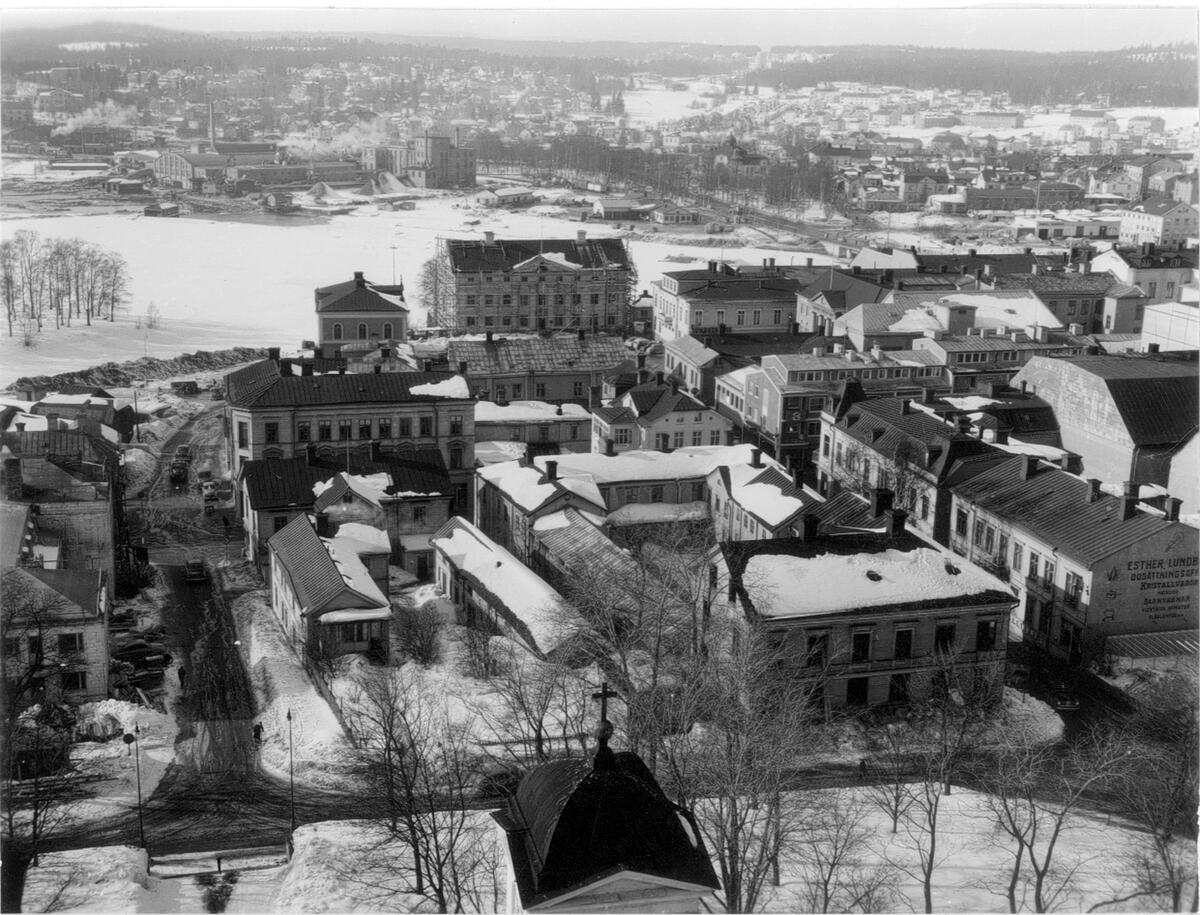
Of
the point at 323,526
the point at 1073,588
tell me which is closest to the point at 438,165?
the point at 323,526

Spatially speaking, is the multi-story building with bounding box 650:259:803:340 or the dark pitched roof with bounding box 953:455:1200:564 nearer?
the dark pitched roof with bounding box 953:455:1200:564

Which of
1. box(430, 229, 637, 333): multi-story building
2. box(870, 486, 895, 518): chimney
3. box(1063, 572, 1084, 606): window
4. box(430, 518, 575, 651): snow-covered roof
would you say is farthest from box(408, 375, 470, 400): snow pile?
box(430, 229, 637, 333): multi-story building

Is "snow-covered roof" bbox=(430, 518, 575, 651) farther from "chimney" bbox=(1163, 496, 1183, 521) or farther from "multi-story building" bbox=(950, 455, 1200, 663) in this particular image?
"chimney" bbox=(1163, 496, 1183, 521)

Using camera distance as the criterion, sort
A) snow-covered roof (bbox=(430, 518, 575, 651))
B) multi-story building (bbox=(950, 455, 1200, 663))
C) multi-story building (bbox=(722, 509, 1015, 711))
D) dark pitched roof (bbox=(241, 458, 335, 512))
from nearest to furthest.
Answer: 1. multi-story building (bbox=(722, 509, 1015, 711))
2. snow-covered roof (bbox=(430, 518, 575, 651))
3. multi-story building (bbox=(950, 455, 1200, 663))
4. dark pitched roof (bbox=(241, 458, 335, 512))

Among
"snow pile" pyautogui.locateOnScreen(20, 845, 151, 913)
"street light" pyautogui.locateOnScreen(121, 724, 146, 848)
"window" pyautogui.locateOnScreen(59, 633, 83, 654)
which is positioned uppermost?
"window" pyautogui.locateOnScreen(59, 633, 83, 654)

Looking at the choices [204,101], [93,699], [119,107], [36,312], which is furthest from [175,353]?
[204,101]

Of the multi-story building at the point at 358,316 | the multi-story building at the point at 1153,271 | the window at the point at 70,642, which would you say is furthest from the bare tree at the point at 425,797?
the multi-story building at the point at 1153,271

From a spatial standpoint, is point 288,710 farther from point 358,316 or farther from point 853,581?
point 358,316
